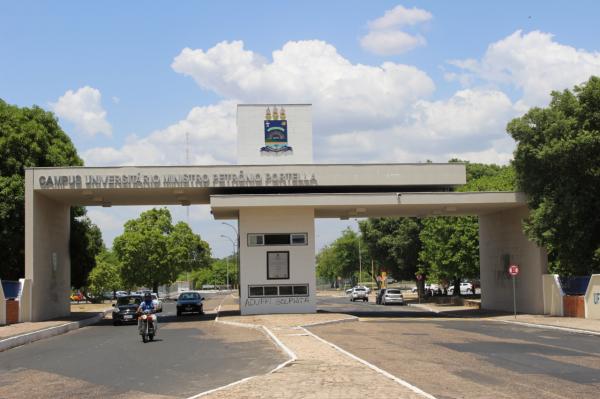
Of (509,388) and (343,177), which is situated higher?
(343,177)

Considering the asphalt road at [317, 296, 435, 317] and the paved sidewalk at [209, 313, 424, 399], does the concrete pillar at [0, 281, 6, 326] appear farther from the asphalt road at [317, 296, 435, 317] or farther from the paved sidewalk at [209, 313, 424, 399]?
the asphalt road at [317, 296, 435, 317]

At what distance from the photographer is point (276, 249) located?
115 ft

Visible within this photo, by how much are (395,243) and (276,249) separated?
3484 cm

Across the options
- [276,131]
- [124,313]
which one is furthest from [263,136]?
[124,313]

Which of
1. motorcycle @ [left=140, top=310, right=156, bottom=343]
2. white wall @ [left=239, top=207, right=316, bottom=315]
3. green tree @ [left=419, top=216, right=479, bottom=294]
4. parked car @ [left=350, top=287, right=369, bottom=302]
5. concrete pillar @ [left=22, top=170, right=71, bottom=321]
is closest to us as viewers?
motorcycle @ [left=140, top=310, right=156, bottom=343]

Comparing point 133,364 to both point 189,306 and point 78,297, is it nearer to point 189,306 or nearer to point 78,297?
point 189,306

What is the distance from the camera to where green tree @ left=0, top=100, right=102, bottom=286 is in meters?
38.3

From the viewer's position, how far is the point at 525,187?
1345 inches

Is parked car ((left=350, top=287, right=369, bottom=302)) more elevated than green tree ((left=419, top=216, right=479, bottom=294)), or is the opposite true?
green tree ((left=419, top=216, right=479, bottom=294))

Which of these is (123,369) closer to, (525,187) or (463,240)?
(525,187)

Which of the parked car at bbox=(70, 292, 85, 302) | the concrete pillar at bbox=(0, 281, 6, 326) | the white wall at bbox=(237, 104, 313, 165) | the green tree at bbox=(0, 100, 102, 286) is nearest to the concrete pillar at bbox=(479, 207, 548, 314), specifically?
the white wall at bbox=(237, 104, 313, 165)

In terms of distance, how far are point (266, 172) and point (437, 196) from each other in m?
8.65

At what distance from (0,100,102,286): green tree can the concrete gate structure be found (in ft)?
8.05

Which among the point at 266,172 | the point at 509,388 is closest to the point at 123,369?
the point at 509,388
